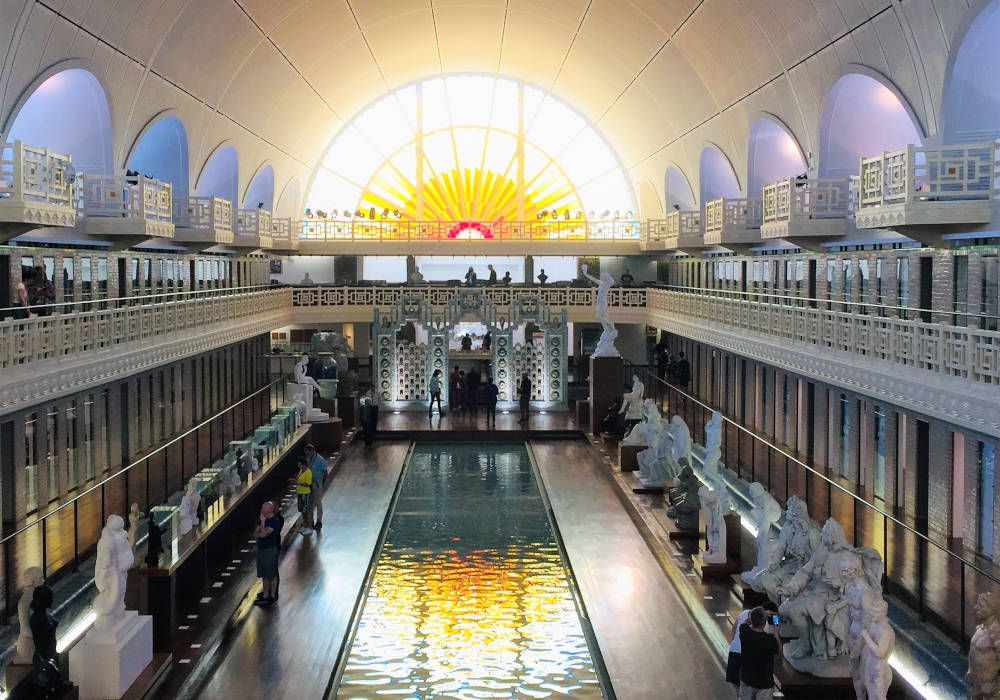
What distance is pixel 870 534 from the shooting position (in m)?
17.7

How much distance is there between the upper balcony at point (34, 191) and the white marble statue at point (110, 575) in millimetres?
7632

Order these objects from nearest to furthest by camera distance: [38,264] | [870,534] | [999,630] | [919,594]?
[999,630] < [919,594] < [870,534] < [38,264]

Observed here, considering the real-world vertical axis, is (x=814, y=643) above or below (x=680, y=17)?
below

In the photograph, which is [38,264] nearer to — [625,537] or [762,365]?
[625,537]

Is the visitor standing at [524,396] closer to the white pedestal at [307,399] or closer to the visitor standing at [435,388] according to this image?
the visitor standing at [435,388]

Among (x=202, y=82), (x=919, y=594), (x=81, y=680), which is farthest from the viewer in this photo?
(x=202, y=82)

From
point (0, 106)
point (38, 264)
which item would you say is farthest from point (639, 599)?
point (38, 264)

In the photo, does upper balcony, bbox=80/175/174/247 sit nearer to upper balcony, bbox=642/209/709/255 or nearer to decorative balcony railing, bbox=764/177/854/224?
decorative balcony railing, bbox=764/177/854/224

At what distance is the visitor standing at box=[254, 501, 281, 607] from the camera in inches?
625

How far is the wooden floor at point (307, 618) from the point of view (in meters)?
12.9

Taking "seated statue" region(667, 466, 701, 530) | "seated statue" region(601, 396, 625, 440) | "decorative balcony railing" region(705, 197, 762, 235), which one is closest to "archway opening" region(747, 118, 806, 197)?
"decorative balcony railing" region(705, 197, 762, 235)

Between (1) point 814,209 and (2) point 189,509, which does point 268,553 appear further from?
(1) point 814,209

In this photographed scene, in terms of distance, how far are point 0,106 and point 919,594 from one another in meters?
16.0

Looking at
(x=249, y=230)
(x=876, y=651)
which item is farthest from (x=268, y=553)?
(x=249, y=230)
